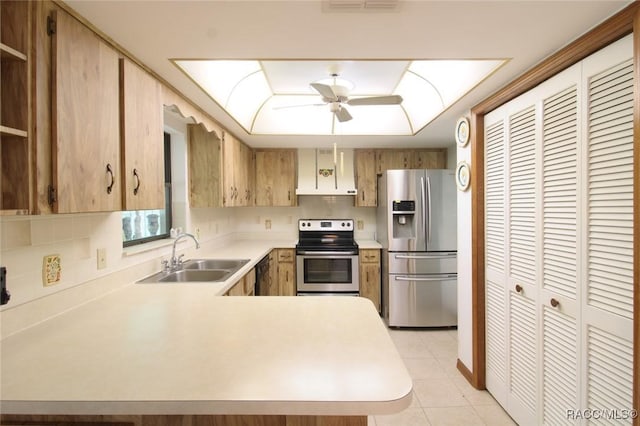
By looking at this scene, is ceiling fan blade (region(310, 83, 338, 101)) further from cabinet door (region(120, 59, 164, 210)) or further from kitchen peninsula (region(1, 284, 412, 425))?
kitchen peninsula (region(1, 284, 412, 425))

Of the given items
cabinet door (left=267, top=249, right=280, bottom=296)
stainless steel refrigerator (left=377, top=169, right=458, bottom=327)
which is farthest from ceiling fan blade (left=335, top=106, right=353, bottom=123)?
cabinet door (left=267, top=249, right=280, bottom=296)

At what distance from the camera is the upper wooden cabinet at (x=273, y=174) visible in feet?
13.3

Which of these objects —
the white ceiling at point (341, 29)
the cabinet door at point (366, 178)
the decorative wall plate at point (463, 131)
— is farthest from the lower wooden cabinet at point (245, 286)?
the decorative wall plate at point (463, 131)

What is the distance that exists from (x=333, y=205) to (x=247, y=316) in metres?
3.05

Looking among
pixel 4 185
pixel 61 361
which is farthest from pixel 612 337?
pixel 4 185

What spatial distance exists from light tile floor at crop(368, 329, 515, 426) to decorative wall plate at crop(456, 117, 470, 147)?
1923mm

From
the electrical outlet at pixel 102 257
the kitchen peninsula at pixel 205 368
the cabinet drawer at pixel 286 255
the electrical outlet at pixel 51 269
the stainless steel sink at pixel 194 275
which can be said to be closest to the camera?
the kitchen peninsula at pixel 205 368

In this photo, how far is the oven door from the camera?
3.71 metres

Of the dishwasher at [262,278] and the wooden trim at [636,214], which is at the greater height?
the wooden trim at [636,214]

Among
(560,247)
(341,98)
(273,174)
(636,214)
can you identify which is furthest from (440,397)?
(273,174)

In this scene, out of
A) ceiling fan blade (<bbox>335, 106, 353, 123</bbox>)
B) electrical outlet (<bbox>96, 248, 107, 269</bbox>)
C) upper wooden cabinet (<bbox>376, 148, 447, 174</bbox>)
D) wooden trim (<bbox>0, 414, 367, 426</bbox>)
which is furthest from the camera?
upper wooden cabinet (<bbox>376, 148, 447, 174</bbox>)

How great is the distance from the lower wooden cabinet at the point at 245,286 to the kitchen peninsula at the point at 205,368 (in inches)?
27.3

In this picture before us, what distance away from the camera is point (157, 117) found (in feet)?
5.60

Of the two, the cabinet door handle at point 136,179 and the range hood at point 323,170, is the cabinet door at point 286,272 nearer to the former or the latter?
the range hood at point 323,170
